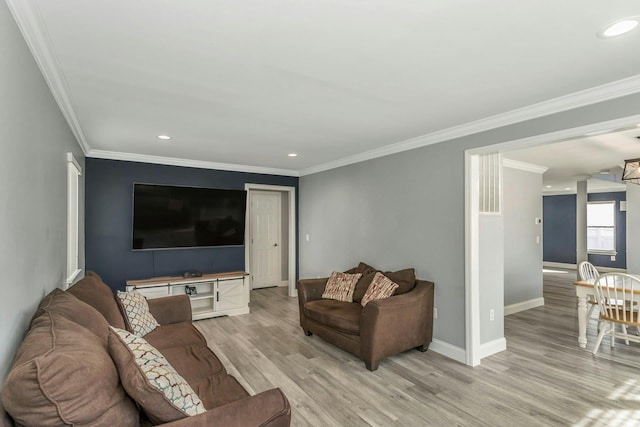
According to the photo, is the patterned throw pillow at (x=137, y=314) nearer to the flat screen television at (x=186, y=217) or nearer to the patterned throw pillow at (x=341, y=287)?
the flat screen television at (x=186, y=217)

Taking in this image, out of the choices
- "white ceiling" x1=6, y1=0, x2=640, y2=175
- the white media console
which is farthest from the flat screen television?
"white ceiling" x1=6, y1=0, x2=640, y2=175

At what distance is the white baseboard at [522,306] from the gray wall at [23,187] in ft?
18.8

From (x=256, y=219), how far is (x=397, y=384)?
4.79m

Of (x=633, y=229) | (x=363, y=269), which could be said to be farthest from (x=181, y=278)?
(x=633, y=229)

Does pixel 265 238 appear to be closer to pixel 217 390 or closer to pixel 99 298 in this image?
pixel 99 298

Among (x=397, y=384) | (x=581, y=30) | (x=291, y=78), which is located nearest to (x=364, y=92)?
(x=291, y=78)


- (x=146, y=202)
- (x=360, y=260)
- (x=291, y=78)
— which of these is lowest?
(x=360, y=260)

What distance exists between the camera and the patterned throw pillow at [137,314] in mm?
2805

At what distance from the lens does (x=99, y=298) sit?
2.51 meters

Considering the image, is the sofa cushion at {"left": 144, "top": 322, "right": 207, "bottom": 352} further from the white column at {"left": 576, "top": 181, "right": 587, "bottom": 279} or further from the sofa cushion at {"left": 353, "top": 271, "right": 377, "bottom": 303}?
the white column at {"left": 576, "top": 181, "right": 587, "bottom": 279}

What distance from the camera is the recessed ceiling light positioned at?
5.28ft

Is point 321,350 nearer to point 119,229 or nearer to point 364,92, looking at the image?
point 364,92

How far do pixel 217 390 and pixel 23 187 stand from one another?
1442mm

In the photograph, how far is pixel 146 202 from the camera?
4746mm
